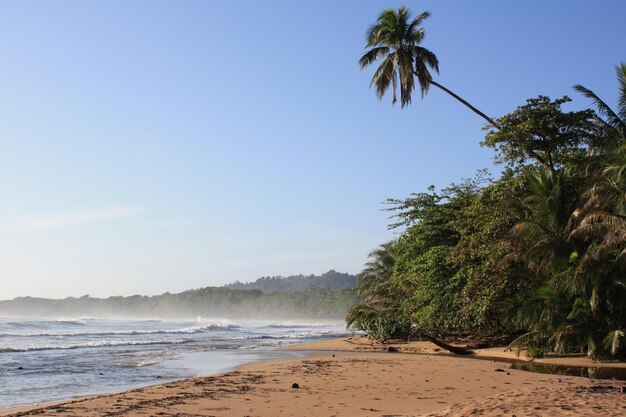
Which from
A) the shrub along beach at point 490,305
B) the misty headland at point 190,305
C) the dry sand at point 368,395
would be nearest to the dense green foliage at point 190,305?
the misty headland at point 190,305

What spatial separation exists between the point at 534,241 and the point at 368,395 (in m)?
9.37

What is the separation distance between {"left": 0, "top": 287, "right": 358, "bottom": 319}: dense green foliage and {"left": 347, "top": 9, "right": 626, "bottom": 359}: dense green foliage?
101298mm

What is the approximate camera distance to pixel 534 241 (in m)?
18.1

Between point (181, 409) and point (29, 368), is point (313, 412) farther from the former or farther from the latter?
point (29, 368)

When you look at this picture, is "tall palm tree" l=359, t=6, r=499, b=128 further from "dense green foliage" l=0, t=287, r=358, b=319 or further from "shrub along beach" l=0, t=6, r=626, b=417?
"dense green foliage" l=0, t=287, r=358, b=319

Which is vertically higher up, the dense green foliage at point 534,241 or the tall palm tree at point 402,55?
the tall palm tree at point 402,55

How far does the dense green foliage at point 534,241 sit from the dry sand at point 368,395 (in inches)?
61.8

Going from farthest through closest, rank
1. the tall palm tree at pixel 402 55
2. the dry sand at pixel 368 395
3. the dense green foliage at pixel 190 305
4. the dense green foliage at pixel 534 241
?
1. the dense green foliage at pixel 190 305
2. the tall palm tree at pixel 402 55
3. the dense green foliage at pixel 534 241
4. the dry sand at pixel 368 395

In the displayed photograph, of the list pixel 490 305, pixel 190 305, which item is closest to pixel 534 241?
pixel 490 305

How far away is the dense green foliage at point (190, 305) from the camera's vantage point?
133 meters

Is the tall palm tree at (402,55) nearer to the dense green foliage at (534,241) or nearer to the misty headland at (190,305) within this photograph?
the dense green foliage at (534,241)

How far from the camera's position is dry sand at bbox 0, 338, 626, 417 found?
8.12m

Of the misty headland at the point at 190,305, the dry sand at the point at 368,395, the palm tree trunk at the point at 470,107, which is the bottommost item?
the dry sand at the point at 368,395

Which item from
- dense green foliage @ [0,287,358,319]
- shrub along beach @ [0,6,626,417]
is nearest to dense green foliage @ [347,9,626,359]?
shrub along beach @ [0,6,626,417]
